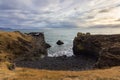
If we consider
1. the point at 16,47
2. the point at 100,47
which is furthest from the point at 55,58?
the point at 100,47

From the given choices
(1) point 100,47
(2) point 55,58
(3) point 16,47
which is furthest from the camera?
(3) point 16,47

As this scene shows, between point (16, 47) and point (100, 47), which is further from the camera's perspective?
point (16, 47)

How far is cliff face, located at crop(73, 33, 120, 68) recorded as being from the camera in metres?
40.8

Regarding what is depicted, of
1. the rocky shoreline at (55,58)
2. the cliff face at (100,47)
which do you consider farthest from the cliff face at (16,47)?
the cliff face at (100,47)

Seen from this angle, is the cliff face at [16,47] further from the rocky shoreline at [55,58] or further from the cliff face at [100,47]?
the cliff face at [100,47]

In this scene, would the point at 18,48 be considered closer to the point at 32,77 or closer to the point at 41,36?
the point at 41,36

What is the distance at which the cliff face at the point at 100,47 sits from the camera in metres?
40.8

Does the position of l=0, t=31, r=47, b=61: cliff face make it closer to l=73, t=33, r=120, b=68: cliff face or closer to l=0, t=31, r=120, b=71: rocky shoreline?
l=0, t=31, r=120, b=71: rocky shoreline

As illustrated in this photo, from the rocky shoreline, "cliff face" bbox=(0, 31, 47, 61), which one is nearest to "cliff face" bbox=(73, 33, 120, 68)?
the rocky shoreline

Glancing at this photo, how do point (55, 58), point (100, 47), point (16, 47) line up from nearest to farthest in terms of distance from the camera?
point (100, 47)
point (55, 58)
point (16, 47)

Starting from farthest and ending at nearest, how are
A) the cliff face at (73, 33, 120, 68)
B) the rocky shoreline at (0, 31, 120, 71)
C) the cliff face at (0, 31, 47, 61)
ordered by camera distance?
the cliff face at (0, 31, 47, 61) < the rocky shoreline at (0, 31, 120, 71) < the cliff face at (73, 33, 120, 68)

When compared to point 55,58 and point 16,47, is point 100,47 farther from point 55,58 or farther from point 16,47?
point 16,47

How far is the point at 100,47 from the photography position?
63250 mm

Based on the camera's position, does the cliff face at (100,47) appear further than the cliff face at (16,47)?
No
